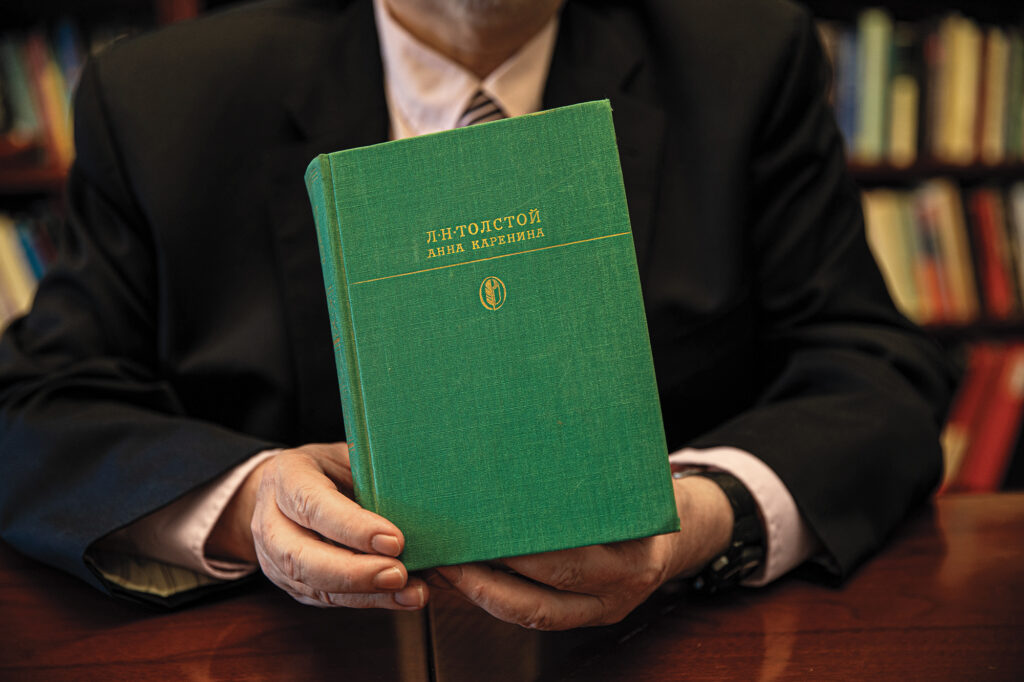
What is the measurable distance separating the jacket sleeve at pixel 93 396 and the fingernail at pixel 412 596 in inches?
10.7

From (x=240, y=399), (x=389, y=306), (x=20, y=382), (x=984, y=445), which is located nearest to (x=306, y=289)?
(x=240, y=399)

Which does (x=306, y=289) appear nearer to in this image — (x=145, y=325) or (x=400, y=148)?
(x=145, y=325)

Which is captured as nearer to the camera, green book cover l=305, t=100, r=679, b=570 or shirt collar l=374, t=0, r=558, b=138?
green book cover l=305, t=100, r=679, b=570

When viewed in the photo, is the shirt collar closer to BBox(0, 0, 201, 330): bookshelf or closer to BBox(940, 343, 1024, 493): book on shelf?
BBox(0, 0, 201, 330): bookshelf

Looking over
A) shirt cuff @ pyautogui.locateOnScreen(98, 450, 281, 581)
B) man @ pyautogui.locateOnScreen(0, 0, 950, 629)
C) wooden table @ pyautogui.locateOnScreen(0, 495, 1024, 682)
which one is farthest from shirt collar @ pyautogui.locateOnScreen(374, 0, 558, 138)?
wooden table @ pyautogui.locateOnScreen(0, 495, 1024, 682)

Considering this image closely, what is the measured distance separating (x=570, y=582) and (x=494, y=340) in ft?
0.56

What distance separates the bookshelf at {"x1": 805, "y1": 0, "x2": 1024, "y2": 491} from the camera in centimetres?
187

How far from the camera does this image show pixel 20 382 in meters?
0.90

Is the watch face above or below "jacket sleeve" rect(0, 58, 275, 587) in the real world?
below

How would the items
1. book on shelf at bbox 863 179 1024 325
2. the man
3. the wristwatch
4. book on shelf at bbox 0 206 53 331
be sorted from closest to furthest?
the wristwatch
the man
book on shelf at bbox 0 206 53 331
book on shelf at bbox 863 179 1024 325

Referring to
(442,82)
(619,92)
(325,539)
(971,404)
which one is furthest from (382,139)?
(971,404)

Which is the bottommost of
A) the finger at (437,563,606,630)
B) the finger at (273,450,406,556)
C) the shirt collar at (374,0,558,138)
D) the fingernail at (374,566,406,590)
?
the finger at (437,563,606,630)

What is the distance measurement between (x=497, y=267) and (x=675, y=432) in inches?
21.7

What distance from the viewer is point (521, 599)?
553 mm
